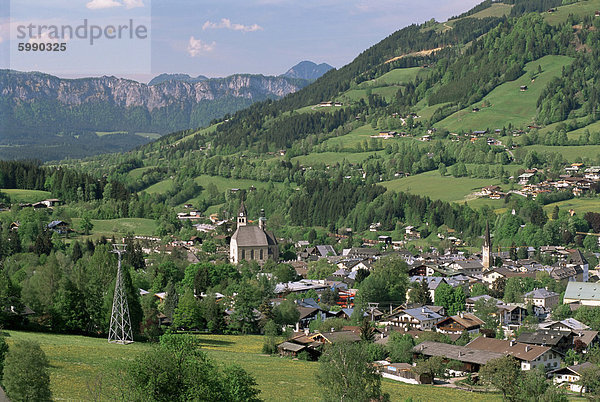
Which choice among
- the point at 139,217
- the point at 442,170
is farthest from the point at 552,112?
the point at 139,217

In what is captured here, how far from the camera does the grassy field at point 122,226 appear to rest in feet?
322

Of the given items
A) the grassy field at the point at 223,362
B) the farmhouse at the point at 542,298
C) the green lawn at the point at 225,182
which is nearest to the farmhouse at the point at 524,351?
the grassy field at the point at 223,362

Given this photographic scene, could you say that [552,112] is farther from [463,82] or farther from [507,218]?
[507,218]

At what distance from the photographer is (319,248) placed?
106438 mm

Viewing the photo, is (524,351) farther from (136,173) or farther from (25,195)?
(136,173)

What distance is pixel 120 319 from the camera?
161ft

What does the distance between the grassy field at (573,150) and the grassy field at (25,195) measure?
81124mm

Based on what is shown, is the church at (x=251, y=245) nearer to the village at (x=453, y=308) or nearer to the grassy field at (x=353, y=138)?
the village at (x=453, y=308)

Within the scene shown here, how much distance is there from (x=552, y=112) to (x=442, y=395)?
133795mm

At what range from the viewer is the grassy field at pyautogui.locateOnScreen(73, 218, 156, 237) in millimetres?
98062

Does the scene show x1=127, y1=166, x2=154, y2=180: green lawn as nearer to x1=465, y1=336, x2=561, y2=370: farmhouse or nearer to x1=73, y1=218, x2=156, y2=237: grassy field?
x1=73, y1=218, x2=156, y2=237: grassy field

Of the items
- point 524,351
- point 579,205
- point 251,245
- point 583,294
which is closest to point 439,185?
point 579,205

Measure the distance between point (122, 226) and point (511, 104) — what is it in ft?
335

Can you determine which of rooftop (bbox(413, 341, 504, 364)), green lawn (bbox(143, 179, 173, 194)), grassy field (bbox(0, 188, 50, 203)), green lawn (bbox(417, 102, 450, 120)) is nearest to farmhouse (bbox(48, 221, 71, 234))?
grassy field (bbox(0, 188, 50, 203))
